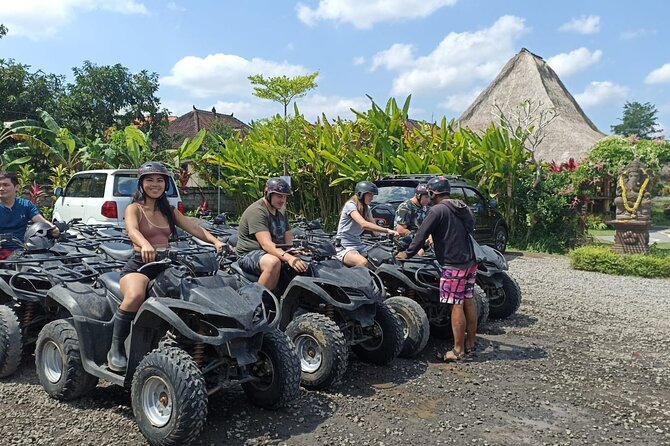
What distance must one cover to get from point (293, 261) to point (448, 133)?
10771 millimetres

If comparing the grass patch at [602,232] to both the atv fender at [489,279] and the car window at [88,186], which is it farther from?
the car window at [88,186]

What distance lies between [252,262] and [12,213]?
2865 mm

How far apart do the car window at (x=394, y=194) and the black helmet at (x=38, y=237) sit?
19.7ft

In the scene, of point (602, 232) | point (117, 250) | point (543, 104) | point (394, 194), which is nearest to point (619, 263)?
point (394, 194)

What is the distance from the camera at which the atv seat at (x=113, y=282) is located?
418cm

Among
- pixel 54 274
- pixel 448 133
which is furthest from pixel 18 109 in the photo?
pixel 54 274

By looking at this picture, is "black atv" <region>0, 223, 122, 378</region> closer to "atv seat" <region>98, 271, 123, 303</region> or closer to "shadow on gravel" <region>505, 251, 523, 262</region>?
"atv seat" <region>98, 271, 123, 303</region>

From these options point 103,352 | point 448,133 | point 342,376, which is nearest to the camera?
point 103,352

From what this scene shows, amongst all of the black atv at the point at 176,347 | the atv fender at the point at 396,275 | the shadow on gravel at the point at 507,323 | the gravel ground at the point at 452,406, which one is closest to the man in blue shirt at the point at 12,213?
Result: the gravel ground at the point at 452,406

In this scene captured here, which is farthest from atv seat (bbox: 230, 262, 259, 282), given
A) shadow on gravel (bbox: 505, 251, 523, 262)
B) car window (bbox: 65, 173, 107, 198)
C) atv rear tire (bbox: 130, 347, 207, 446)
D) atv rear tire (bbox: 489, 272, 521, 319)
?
shadow on gravel (bbox: 505, 251, 523, 262)

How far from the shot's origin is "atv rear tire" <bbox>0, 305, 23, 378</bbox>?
471 centimetres

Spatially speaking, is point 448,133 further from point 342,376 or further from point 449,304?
point 342,376

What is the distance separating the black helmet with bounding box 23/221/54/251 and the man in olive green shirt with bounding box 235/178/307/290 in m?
1.93

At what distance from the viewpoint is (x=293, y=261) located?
4.94 meters
